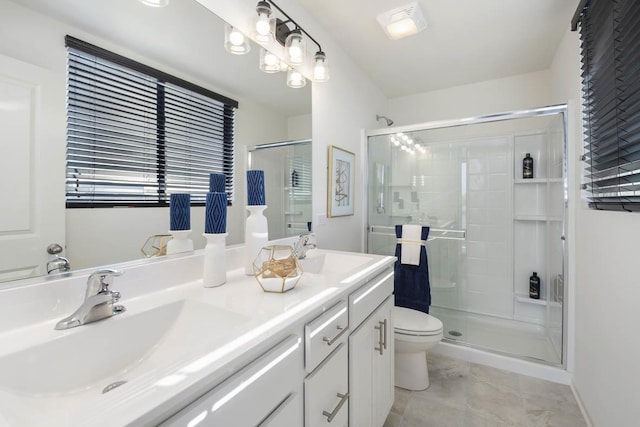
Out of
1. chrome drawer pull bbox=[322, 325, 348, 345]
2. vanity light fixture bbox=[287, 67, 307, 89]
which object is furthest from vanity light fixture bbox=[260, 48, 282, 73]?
chrome drawer pull bbox=[322, 325, 348, 345]

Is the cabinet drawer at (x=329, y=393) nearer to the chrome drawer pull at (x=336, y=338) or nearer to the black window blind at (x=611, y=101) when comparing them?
the chrome drawer pull at (x=336, y=338)

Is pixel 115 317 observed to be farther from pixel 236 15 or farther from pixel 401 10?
pixel 401 10

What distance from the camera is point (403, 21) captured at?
184 cm

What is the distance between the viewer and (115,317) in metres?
0.75

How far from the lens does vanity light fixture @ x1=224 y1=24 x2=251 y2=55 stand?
51.3 inches

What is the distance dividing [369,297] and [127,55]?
1.29m

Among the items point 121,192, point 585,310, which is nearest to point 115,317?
point 121,192

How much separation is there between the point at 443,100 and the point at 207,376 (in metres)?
3.32

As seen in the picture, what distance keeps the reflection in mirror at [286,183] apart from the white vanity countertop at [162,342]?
548 millimetres

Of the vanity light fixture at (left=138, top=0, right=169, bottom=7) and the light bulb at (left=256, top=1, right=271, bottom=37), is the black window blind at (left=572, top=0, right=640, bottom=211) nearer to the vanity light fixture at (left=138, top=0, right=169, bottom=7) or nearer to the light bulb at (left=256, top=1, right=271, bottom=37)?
the light bulb at (left=256, top=1, right=271, bottom=37)

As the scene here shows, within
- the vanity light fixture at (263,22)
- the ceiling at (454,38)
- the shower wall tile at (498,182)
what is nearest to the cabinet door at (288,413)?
the vanity light fixture at (263,22)

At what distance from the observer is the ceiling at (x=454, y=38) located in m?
1.78

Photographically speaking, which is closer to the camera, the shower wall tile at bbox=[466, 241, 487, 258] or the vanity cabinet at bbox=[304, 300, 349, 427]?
the vanity cabinet at bbox=[304, 300, 349, 427]

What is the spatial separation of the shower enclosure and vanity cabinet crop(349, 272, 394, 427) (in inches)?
45.9
